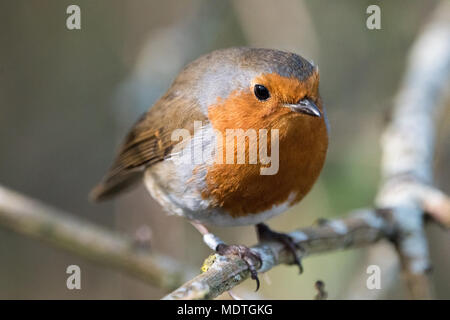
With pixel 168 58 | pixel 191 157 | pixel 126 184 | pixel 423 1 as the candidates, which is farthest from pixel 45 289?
pixel 423 1

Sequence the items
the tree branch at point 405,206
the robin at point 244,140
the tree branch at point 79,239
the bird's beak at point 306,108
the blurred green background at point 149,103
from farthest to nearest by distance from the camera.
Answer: the blurred green background at point 149,103, the tree branch at point 79,239, the tree branch at point 405,206, the robin at point 244,140, the bird's beak at point 306,108

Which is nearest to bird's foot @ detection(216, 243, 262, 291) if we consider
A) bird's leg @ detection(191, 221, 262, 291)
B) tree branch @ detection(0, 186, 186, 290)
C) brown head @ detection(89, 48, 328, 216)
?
bird's leg @ detection(191, 221, 262, 291)

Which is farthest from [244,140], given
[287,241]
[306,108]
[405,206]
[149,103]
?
[149,103]

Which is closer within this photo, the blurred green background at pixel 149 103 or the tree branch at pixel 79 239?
the tree branch at pixel 79 239

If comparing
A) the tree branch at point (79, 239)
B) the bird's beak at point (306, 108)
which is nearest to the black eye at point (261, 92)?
the bird's beak at point (306, 108)

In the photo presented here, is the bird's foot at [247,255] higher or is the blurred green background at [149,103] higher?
the blurred green background at [149,103]

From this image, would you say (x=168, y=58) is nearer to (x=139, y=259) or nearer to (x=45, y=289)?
(x=139, y=259)

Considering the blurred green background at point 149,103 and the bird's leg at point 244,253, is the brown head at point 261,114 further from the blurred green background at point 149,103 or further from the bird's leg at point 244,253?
the blurred green background at point 149,103
